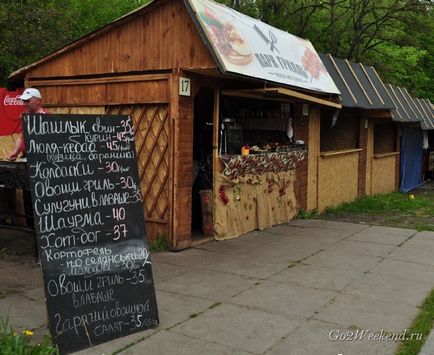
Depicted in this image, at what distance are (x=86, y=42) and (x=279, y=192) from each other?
4.32 meters

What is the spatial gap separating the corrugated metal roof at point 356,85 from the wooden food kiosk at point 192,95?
1414mm

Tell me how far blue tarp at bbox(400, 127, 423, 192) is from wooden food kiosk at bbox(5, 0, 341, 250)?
884cm

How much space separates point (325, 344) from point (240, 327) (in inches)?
30.4

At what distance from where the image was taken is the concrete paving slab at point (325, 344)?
4254mm

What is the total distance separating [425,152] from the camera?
21328mm

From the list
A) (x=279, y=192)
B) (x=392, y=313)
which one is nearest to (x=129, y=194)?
(x=392, y=313)

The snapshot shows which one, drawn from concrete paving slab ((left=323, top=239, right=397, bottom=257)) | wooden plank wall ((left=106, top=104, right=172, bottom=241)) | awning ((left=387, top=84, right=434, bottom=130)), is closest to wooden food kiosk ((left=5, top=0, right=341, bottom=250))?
wooden plank wall ((left=106, top=104, right=172, bottom=241))

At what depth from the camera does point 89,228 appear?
440 cm

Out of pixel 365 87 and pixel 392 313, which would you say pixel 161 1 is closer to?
pixel 392 313

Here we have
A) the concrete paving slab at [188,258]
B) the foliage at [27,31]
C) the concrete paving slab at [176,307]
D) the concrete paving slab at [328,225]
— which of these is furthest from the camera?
the foliage at [27,31]

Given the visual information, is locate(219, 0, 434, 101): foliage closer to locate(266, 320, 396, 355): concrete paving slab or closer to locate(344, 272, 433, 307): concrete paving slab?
locate(344, 272, 433, 307): concrete paving slab

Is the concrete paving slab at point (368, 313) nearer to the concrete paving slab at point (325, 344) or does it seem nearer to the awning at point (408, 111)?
the concrete paving slab at point (325, 344)

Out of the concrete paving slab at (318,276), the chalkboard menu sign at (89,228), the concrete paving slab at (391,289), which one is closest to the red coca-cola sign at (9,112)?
the chalkboard menu sign at (89,228)

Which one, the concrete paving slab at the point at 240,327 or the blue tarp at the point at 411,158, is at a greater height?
the blue tarp at the point at 411,158
